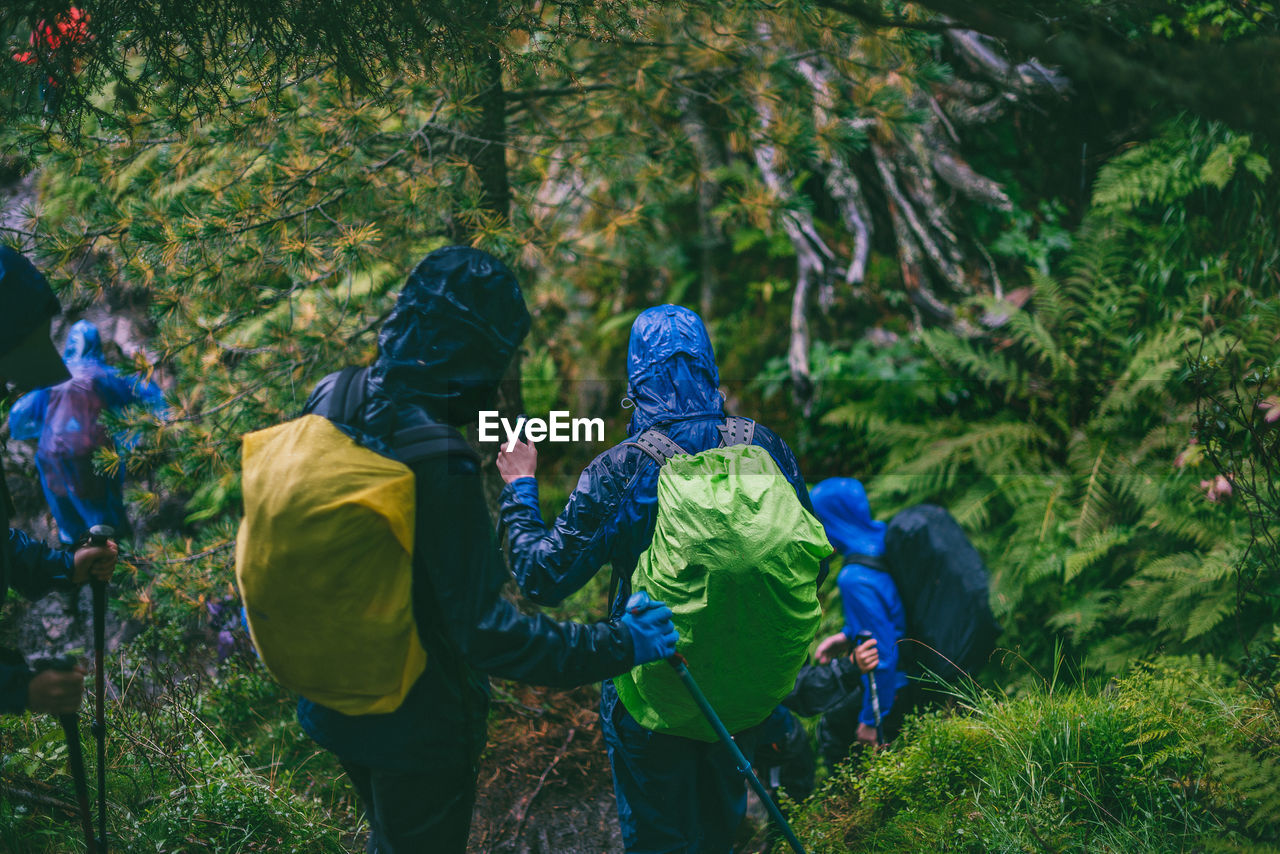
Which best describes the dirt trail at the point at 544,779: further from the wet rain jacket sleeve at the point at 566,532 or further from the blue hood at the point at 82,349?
the blue hood at the point at 82,349

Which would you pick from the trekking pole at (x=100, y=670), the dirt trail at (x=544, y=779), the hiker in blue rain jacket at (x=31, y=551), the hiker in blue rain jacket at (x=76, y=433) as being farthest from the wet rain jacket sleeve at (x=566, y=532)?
the hiker in blue rain jacket at (x=76, y=433)

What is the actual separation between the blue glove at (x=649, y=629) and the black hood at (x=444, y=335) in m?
0.75

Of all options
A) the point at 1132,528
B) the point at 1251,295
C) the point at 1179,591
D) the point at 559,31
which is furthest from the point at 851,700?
the point at 1251,295

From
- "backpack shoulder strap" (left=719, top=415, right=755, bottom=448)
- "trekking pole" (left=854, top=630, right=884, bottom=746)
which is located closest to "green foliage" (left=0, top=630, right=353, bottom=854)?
"backpack shoulder strap" (left=719, top=415, right=755, bottom=448)

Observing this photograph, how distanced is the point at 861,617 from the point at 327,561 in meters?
2.80

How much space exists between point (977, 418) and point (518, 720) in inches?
174

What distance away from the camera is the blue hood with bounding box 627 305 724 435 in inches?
117

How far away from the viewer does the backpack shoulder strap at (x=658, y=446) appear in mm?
2820

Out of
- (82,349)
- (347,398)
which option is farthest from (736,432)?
(82,349)

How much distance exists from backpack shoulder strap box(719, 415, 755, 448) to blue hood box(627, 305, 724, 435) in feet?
0.24

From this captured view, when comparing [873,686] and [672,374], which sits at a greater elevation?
[672,374]

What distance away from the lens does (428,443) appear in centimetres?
208

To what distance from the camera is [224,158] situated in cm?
450

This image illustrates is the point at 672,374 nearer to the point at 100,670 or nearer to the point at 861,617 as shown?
the point at 861,617
